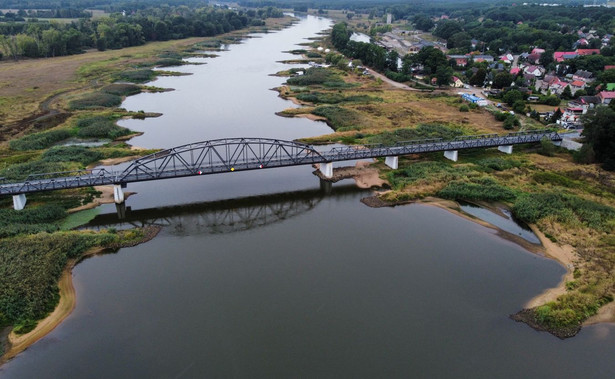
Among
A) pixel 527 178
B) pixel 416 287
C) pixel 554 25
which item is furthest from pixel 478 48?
pixel 416 287

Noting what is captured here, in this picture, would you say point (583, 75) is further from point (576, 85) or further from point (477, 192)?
point (477, 192)

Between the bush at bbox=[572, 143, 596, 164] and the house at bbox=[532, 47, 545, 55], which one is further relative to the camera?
the house at bbox=[532, 47, 545, 55]

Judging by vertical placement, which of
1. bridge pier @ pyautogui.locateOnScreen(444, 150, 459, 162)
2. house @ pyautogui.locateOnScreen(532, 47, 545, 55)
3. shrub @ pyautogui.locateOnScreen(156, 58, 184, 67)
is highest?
house @ pyautogui.locateOnScreen(532, 47, 545, 55)

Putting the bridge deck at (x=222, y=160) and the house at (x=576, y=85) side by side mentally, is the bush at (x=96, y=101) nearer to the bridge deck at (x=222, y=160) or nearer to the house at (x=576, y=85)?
the bridge deck at (x=222, y=160)

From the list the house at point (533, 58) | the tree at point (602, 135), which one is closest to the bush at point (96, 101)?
the tree at point (602, 135)

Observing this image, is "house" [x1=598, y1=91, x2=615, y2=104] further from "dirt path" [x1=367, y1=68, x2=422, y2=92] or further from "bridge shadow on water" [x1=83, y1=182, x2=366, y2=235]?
"bridge shadow on water" [x1=83, y1=182, x2=366, y2=235]

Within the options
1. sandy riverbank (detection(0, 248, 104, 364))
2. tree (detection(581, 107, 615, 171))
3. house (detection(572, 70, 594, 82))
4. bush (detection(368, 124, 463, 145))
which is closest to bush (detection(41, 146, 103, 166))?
sandy riverbank (detection(0, 248, 104, 364))

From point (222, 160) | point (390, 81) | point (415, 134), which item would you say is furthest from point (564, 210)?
point (390, 81)
